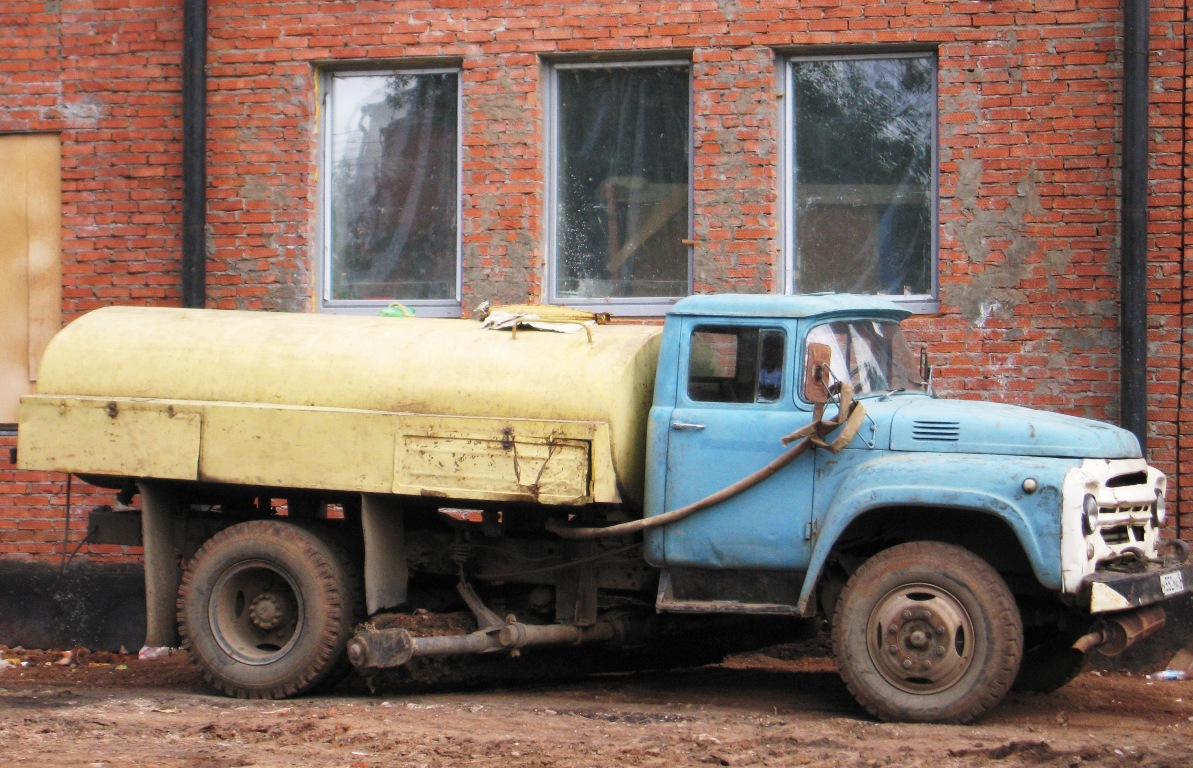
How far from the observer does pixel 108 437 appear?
28.9 ft

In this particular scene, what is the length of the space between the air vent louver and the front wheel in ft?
1.71

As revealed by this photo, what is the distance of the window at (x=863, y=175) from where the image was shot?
10719mm

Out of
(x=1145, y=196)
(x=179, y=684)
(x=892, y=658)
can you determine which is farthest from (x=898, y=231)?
(x=179, y=684)

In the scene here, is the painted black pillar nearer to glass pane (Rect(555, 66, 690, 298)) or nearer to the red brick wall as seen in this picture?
the red brick wall

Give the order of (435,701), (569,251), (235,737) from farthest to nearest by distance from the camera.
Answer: (569,251) → (435,701) → (235,737)

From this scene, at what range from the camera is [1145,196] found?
988 cm

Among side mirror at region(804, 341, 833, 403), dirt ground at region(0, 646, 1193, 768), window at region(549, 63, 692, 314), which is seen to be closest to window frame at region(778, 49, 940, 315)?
window at region(549, 63, 692, 314)

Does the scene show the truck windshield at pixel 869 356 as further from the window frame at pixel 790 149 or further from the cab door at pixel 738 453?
the window frame at pixel 790 149

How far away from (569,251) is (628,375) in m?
3.26

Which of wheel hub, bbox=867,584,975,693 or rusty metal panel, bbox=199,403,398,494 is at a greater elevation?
rusty metal panel, bbox=199,403,398,494

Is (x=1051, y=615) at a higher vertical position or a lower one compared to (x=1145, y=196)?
lower

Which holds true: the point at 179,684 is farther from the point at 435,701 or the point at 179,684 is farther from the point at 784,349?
the point at 784,349

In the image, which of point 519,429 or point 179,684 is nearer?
point 519,429

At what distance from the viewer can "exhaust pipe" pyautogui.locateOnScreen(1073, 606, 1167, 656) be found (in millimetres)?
7578
